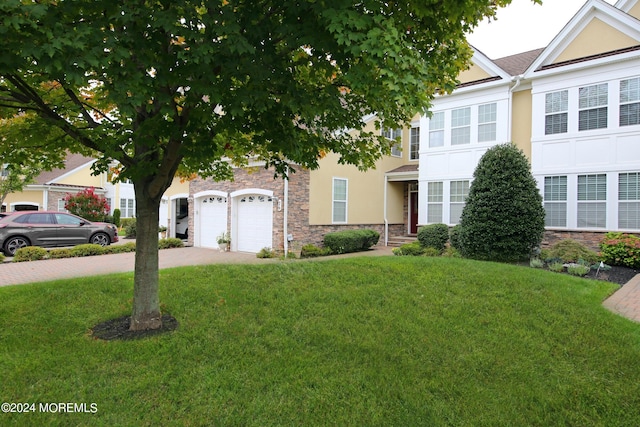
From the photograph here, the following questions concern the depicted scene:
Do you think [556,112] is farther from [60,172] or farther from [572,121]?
[60,172]

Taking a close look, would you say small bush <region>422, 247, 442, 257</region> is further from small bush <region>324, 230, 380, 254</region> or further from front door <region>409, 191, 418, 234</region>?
front door <region>409, 191, 418, 234</region>

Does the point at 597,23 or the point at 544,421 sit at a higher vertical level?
the point at 597,23

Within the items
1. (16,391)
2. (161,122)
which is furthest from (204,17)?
(16,391)

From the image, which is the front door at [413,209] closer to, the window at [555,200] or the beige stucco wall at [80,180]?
the window at [555,200]

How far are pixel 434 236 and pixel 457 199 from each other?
1891mm

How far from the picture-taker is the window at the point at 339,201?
16297 millimetres

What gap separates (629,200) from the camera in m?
11.5

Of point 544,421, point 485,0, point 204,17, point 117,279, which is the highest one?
point 485,0

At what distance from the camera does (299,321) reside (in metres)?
5.59

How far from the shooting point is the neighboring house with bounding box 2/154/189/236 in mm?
20344

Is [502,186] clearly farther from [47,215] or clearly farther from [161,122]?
[47,215]

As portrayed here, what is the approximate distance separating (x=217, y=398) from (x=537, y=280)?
642 cm

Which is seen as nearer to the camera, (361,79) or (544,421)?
(361,79)

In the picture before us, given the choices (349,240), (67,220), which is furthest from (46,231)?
(349,240)
